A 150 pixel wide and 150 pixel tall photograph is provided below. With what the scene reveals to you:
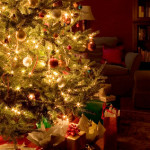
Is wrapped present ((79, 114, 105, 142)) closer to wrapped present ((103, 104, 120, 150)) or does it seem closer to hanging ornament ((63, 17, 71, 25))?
wrapped present ((103, 104, 120, 150))

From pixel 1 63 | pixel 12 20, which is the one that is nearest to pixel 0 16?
pixel 12 20

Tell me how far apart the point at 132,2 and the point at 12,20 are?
3.96m

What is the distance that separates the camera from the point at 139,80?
287 centimetres

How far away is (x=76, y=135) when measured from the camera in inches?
49.5

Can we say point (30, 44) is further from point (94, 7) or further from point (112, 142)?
point (94, 7)

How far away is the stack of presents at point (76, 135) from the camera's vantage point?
122cm

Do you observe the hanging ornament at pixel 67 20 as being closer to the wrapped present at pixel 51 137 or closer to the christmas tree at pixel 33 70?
the christmas tree at pixel 33 70

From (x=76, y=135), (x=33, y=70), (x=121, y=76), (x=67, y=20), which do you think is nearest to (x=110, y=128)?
(x=76, y=135)

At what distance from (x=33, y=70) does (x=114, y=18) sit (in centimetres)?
375

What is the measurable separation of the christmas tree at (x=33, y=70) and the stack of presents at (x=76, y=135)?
93 mm

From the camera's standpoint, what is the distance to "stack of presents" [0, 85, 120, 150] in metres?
1.22

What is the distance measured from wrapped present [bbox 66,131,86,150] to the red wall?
3585 millimetres

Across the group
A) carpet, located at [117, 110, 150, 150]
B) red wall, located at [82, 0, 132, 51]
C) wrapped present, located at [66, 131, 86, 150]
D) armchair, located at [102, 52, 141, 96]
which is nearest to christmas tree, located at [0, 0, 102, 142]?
wrapped present, located at [66, 131, 86, 150]

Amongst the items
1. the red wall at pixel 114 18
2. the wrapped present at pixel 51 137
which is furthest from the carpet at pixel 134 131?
the red wall at pixel 114 18
